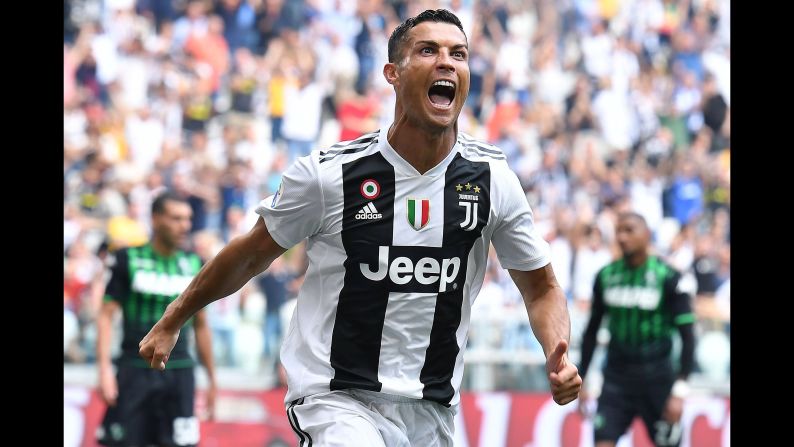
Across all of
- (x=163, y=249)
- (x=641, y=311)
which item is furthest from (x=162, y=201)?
(x=641, y=311)

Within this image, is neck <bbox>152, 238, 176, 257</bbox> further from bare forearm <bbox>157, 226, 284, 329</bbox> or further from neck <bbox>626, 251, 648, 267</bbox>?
bare forearm <bbox>157, 226, 284, 329</bbox>

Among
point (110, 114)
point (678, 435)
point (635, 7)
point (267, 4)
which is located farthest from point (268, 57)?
point (678, 435)

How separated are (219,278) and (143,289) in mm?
4274

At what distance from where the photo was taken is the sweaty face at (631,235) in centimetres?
957

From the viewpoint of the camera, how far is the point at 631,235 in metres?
9.57

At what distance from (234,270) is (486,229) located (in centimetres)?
102

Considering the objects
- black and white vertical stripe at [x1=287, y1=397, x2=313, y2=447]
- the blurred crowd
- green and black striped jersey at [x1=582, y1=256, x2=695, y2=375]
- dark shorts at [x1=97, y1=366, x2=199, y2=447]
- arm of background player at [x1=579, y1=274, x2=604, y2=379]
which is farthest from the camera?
the blurred crowd

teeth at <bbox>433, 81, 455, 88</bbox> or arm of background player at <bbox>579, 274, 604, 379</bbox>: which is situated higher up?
teeth at <bbox>433, 81, 455, 88</bbox>

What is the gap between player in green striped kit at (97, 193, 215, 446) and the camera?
345 inches

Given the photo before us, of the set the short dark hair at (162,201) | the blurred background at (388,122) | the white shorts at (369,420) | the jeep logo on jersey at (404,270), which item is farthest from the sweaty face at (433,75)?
the blurred background at (388,122)

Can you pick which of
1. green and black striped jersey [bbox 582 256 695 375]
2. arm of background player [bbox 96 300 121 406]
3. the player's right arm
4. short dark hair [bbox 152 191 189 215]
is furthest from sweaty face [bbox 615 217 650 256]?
the player's right arm

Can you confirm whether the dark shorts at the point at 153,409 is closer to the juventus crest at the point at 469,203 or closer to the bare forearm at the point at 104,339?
the bare forearm at the point at 104,339

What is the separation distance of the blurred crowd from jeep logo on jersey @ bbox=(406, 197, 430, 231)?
735cm

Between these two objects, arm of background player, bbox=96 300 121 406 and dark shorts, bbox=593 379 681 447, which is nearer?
arm of background player, bbox=96 300 121 406
